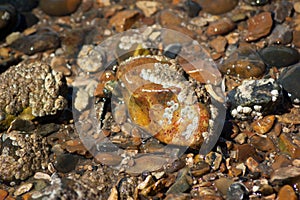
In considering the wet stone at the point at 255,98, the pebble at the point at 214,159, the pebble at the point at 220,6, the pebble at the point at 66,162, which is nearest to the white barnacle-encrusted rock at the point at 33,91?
the pebble at the point at 66,162

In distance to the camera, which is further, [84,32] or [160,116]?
[84,32]

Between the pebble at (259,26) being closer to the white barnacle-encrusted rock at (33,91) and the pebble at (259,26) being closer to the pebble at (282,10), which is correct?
the pebble at (282,10)

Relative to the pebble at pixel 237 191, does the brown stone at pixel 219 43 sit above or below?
above

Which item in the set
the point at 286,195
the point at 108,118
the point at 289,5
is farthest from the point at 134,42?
the point at 286,195

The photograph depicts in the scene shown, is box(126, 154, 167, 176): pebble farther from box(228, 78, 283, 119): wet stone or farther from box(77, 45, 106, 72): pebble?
box(77, 45, 106, 72): pebble

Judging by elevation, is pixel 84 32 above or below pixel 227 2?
below

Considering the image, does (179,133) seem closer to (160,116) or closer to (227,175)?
(160,116)

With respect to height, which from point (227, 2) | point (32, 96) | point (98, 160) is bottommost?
point (98, 160)

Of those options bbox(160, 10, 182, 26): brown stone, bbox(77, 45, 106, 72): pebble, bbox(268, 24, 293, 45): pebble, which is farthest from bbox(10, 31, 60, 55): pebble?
bbox(268, 24, 293, 45): pebble
